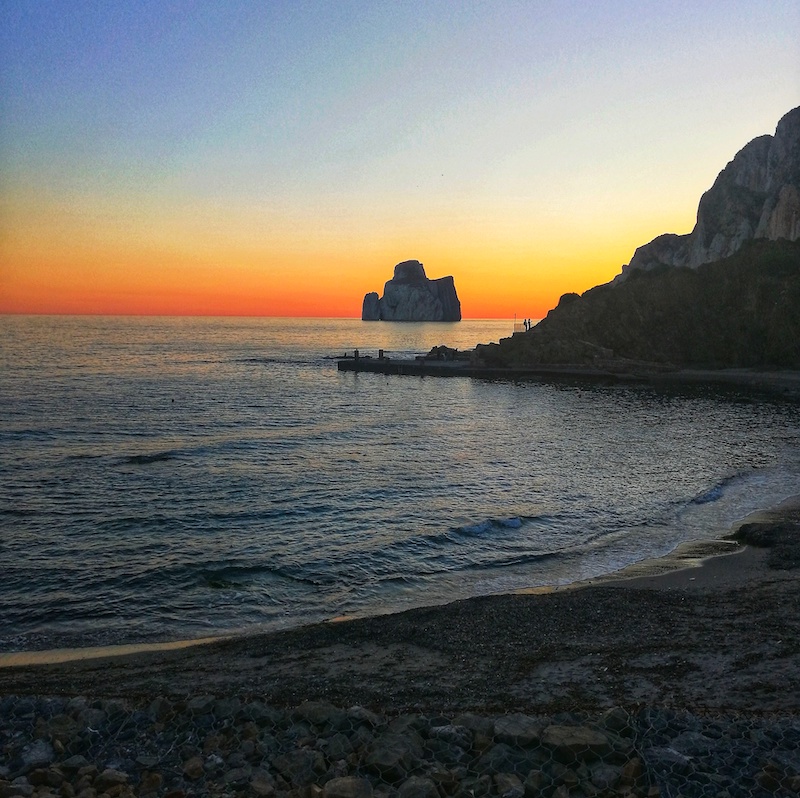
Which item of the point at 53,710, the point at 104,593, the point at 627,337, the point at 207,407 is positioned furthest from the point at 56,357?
the point at 53,710

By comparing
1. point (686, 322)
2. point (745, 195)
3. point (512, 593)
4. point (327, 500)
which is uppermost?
point (745, 195)

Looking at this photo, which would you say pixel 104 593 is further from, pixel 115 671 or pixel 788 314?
pixel 788 314

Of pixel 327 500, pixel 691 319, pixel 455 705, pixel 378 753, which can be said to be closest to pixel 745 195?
pixel 691 319

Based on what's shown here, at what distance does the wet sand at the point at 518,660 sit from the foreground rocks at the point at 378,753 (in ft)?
3.33

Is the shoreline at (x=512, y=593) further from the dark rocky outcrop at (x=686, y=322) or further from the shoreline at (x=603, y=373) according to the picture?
the dark rocky outcrop at (x=686, y=322)

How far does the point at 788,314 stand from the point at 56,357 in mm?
101417

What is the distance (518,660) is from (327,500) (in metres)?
14.8

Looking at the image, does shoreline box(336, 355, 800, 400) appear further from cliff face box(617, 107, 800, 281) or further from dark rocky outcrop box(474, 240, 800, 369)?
cliff face box(617, 107, 800, 281)

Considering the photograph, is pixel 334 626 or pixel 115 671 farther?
pixel 334 626

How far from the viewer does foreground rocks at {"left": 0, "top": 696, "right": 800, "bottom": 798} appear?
6.40 m

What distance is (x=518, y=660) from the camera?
10.9 metres

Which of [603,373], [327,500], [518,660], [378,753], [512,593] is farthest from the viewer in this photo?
[603,373]

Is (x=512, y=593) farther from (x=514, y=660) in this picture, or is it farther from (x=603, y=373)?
(x=603, y=373)

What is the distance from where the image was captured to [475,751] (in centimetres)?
703
